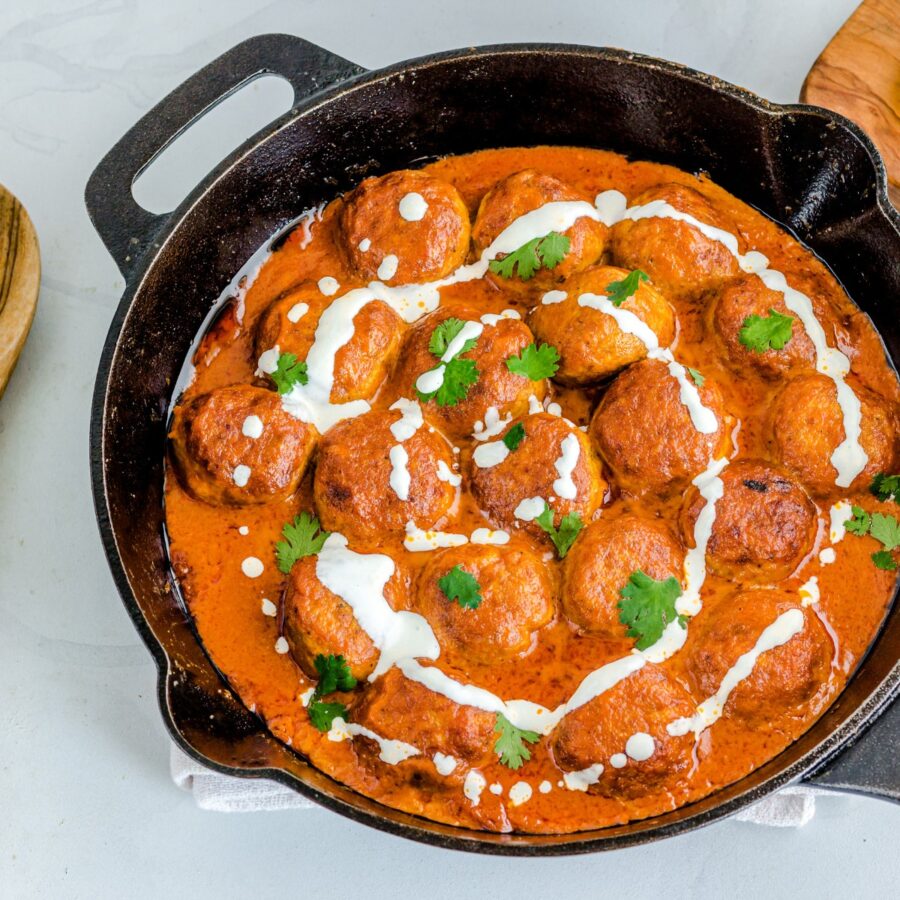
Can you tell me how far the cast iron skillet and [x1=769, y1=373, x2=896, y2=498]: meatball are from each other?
0.44 metres

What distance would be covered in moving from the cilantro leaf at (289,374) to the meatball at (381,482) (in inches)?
8.7

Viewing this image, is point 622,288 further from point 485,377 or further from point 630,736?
point 630,736

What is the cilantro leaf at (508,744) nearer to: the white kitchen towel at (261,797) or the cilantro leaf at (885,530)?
the white kitchen towel at (261,797)

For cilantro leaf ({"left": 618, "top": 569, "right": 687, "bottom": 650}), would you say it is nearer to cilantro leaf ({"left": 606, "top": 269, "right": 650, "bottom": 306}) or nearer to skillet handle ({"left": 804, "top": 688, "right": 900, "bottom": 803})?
skillet handle ({"left": 804, "top": 688, "right": 900, "bottom": 803})

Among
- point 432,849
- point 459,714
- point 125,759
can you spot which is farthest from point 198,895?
point 459,714

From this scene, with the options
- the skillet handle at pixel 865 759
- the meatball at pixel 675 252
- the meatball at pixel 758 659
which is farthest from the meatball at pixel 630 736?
the meatball at pixel 675 252

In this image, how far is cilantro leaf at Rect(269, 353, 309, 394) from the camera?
3.24 m

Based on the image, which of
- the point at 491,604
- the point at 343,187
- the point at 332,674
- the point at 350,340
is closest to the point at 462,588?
the point at 491,604

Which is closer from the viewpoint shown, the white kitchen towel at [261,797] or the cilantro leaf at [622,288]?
the cilantro leaf at [622,288]

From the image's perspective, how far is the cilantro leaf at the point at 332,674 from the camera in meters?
3.03

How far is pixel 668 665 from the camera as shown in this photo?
309 cm

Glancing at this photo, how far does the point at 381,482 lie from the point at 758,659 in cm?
114

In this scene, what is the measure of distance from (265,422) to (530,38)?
187 centimetres

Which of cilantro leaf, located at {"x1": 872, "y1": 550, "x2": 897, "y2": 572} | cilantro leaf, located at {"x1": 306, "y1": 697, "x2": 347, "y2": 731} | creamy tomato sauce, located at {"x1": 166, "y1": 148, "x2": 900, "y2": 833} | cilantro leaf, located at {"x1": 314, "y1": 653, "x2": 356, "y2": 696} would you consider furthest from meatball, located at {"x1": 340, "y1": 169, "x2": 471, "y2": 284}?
cilantro leaf, located at {"x1": 872, "y1": 550, "x2": 897, "y2": 572}
